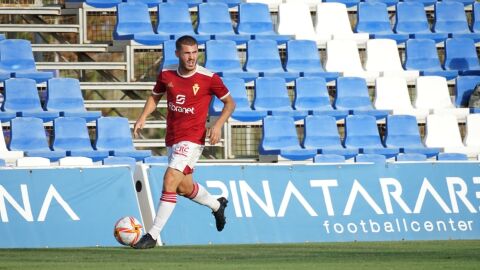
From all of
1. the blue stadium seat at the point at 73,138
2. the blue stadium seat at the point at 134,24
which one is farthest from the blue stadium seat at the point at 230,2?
the blue stadium seat at the point at 73,138

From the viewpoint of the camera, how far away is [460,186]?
48.9ft

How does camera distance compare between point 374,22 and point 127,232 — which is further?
point 374,22

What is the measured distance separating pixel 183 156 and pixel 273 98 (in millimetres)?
7705

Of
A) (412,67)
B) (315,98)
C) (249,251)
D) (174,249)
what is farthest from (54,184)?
(412,67)

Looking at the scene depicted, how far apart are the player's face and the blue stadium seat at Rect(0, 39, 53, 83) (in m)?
7.59

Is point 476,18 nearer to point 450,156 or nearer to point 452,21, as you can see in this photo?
point 452,21

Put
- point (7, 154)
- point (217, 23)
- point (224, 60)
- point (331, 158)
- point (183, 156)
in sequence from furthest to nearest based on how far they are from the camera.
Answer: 1. point (217, 23)
2. point (224, 60)
3. point (331, 158)
4. point (7, 154)
5. point (183, 156)

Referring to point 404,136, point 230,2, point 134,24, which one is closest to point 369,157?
point 404,136

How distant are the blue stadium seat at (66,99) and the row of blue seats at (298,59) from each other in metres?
1.62

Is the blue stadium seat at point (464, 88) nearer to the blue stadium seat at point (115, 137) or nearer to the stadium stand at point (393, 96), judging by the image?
the stadium stand at point (393, 96)

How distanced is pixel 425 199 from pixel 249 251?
11.4ft

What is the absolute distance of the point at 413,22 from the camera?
22078 mm

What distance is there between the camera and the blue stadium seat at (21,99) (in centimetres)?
1780

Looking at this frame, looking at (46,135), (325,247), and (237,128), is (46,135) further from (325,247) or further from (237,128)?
(325,247)
